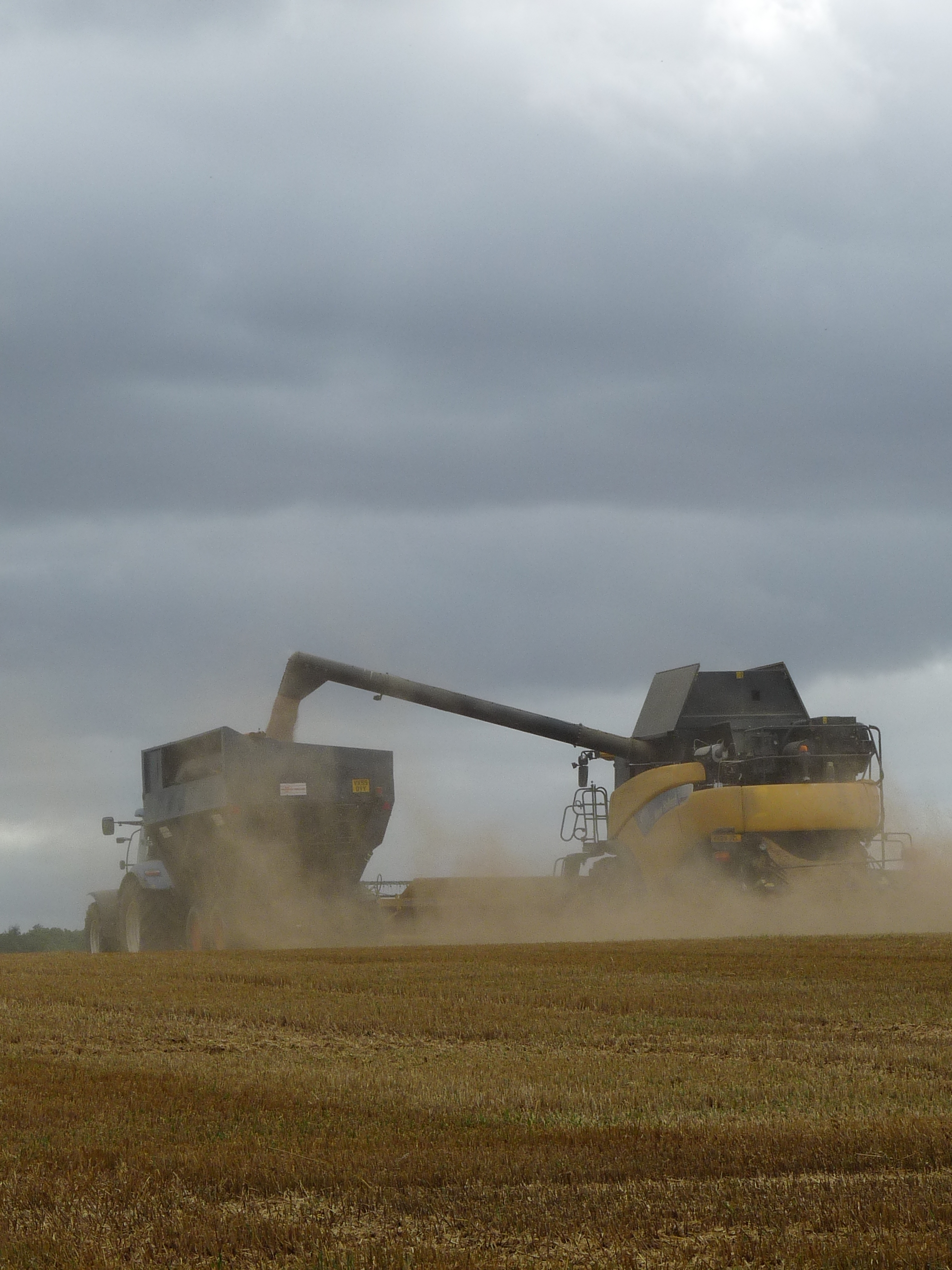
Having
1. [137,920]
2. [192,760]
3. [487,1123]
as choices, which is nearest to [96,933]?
[137,920]

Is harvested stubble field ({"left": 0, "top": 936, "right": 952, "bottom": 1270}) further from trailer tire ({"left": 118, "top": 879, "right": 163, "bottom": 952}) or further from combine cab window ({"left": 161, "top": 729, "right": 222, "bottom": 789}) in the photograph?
trailer tire ({"left": 118, "top": 879, "right": 163, "bottom": 952})

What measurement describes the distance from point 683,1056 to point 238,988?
6059mm

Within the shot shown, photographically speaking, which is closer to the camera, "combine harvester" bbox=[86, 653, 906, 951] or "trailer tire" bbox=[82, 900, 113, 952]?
"combine harvester" bbox=[86, 653, 906, 951]

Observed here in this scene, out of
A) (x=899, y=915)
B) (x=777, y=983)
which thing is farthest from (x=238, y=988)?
(x=899, y=915)

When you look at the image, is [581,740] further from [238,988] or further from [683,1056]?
[683,1056]

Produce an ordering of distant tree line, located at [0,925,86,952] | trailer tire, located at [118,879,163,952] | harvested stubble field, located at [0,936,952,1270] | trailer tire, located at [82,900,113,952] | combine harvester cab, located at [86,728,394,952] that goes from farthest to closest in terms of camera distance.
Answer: distant tree line, located at [0,925,86,952] → trailer tire, located at [82,900,113,952] → trailer tire, located at [118,879,163,952] → combine harvester cab, located at [86,728,394,952] → harvested stubble field, located at [0,936,952,1270]

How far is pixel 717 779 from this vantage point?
23.9 meters

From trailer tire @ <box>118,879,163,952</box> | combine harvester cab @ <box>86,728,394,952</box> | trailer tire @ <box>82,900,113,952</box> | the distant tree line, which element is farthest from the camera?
the distant tree line

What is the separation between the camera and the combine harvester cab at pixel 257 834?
890 inches

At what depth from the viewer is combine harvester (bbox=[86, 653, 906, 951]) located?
22.9m

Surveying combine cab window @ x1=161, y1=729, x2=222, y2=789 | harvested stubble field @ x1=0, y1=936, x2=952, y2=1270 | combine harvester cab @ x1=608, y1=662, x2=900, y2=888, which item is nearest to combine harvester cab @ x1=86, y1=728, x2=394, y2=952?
combine cab window @ x1=161, y1=729, x2=222, y2=789

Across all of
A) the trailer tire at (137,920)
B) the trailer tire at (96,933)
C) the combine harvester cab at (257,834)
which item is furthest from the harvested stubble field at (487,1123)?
the trailer tire at (96,933)

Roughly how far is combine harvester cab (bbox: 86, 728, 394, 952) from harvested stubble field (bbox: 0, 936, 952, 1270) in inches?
328

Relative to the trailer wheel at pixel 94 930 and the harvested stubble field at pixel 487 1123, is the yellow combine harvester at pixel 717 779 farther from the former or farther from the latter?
the harvested stubble field at pixel 487 1123
